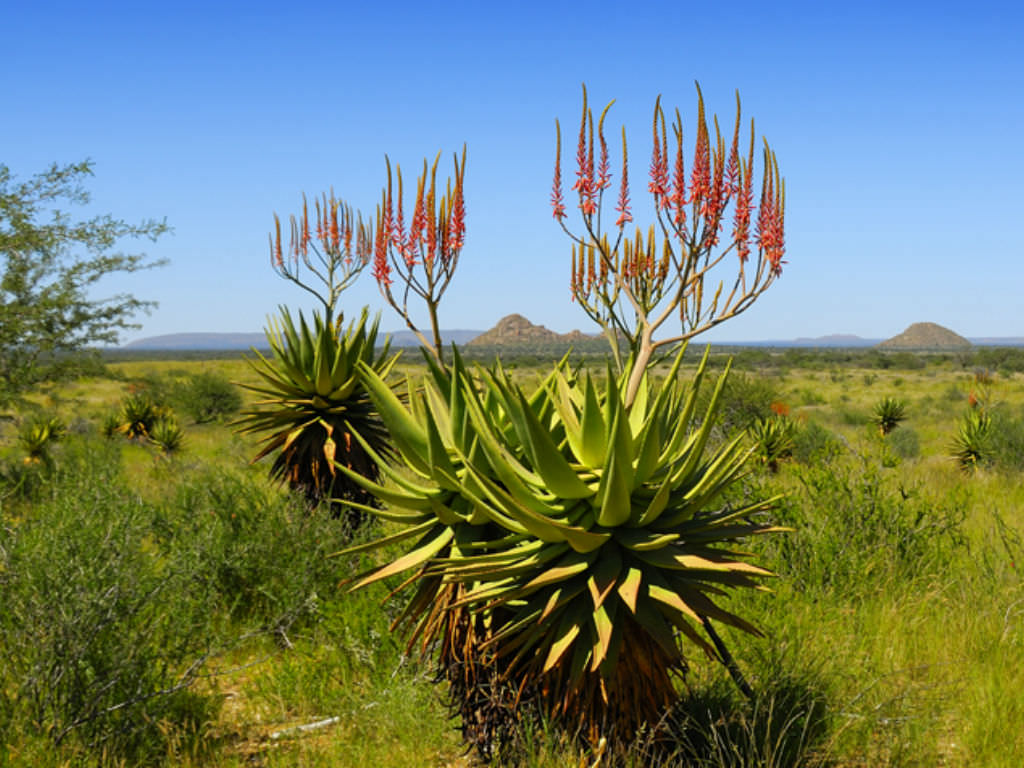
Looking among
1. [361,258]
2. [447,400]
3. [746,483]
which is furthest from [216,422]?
[447,400]

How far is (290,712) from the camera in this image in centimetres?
492

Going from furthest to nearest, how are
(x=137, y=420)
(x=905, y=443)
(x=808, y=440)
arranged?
(x=137, y=420) < (x=905, y=443) < (x=808, y=440)

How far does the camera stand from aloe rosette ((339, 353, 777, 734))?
3010 millimetres

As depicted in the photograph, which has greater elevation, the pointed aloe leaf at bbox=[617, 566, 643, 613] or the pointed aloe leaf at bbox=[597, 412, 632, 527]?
the pointed aloe leaf at bbox=[597, 412, 632, 527]

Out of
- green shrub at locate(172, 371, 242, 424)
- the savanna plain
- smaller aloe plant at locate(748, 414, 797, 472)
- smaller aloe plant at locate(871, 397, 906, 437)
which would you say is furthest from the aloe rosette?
green shrub at locate(172, 371, 242, 424)

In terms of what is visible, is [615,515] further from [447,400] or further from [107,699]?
[107,699]

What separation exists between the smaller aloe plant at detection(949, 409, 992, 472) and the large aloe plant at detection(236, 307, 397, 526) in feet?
→ 35.3

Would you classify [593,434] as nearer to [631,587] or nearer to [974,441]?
[631,587]

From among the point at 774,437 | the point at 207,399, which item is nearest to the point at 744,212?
the point at 774,437

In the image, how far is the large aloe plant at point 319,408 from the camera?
752cm

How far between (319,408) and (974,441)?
1158cm

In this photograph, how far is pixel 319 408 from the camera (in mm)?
7641

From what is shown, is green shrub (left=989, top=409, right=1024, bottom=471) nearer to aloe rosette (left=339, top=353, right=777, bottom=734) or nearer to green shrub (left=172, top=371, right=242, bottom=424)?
aloe rosette (left=339, top=353, right=777, bottom=734)

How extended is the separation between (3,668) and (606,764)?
2923 millimetres
